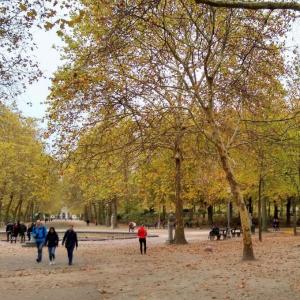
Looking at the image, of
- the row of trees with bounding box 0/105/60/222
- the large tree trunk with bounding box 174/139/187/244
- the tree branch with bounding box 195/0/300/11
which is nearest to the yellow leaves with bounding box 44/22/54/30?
the tree branch with bounding box 195/0/300/11

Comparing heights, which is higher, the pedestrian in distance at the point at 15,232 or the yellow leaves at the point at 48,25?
the yellow leaves at the point at 48,25

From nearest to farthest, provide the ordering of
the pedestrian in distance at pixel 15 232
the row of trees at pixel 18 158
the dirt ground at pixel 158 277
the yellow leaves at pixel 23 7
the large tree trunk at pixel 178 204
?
the yellow leaves at pixel 23 7
the dirt ground at pixel 158 277
the large tree trunk at pixel 178 204
the pedestrian in distance at pixel 15 232
the row of trees at pixel 18 158

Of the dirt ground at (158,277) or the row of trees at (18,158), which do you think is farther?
the row of trees at (18,158)

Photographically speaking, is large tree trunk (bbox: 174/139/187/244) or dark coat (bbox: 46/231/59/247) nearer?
dark coat (bbox: 46/231/59/247)

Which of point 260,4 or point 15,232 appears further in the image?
point 15,232

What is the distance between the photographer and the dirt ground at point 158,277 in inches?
501

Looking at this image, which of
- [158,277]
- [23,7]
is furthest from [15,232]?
[23,7]

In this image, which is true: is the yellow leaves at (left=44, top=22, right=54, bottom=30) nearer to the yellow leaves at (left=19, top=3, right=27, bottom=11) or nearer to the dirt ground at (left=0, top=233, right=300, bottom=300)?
the yellow leaves at (left=19, top=3, right=27, bottom=11)

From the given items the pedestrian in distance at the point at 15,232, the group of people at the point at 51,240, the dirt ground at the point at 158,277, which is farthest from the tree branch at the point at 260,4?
the pedestrian in distance at the point at 15,232

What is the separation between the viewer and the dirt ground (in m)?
12.7

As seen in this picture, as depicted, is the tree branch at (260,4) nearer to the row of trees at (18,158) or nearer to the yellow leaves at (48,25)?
the yellow leaves at (48,25)

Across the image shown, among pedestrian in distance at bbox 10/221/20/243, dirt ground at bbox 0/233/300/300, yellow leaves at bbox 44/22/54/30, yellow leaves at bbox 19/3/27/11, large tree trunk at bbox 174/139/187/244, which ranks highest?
yellow leaves at bbox 19/3/27/11

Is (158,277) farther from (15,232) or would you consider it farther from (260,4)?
(15,232)

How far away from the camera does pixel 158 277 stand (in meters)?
16.0
